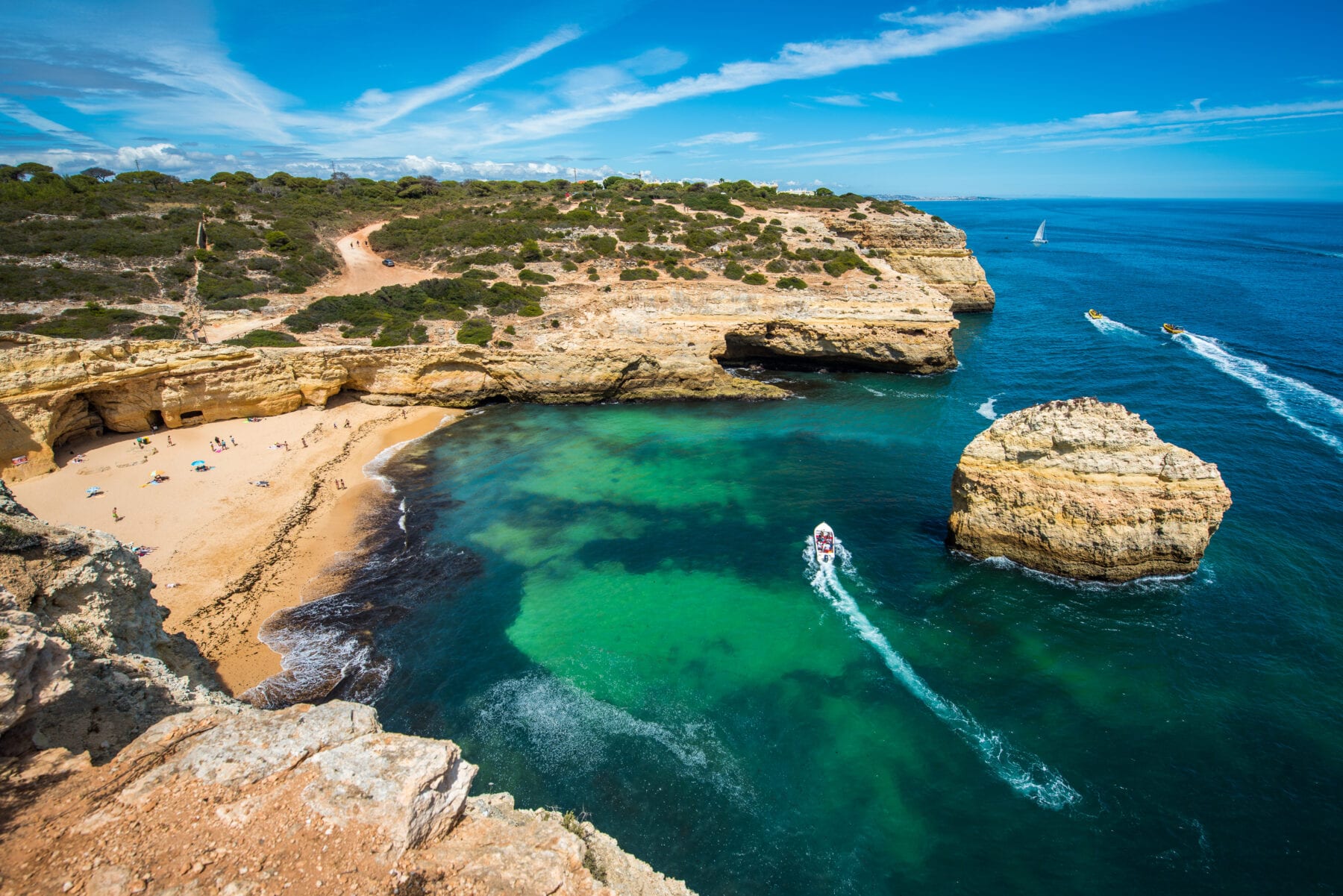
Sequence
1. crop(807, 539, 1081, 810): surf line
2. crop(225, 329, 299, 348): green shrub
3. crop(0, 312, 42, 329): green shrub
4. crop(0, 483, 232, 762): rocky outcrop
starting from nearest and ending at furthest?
crop(0, 483, 232, 762): rocky outcrop
crop(807, 539, 1081, 810): surf line
crop(0, 312, 42, 329): green shrub
crop(225, 329, 299, 348): green shrub

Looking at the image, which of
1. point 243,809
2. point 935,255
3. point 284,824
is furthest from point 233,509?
point 935,255

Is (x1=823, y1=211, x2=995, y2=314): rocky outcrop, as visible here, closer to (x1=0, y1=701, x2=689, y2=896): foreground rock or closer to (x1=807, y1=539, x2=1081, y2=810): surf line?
(x1=807, y1=539, x2=1081, y2=810): surf line

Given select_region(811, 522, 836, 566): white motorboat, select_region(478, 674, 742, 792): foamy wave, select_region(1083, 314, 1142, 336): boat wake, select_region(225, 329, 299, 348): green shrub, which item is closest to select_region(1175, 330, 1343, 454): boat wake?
select_region(1083, 314, 1142, 336): boat wake

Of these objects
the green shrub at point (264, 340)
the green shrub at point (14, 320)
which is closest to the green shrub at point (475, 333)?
the green shrub at point (264, 340)

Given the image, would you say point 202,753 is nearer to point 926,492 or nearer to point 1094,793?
point 1094,793

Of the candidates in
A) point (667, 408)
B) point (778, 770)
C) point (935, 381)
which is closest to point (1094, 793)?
point (778, 770)

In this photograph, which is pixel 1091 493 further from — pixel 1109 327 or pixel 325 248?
pixel 325 248

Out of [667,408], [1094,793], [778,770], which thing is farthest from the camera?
[667,408]

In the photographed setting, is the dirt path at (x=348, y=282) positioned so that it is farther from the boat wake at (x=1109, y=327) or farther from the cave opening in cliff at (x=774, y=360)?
the boat wake at (x=1109, y=327)
